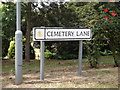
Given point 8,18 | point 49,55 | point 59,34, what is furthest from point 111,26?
point 49,55

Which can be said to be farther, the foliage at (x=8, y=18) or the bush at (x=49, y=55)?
the bush at (x=49, y=55)

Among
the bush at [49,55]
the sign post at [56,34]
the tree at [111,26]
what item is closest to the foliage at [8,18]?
the bush at [49,55]

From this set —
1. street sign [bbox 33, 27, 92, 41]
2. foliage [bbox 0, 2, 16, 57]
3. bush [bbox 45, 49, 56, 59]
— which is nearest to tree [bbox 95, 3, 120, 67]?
street sign [bbox 33, 27, 92, 41]

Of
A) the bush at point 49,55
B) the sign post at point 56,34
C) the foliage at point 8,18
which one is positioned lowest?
the bush at point 49,55

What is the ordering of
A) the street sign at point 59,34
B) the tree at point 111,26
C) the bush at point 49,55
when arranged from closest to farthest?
the street sign at point 59,34
the tree at point 111,26
the bush at point 49,55

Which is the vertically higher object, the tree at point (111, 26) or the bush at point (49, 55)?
the tree at point (111, 26)

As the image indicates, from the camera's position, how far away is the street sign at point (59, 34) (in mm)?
5363

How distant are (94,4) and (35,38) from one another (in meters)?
3.48

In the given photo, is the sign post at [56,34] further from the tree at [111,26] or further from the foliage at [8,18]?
the foliage at [8,18]

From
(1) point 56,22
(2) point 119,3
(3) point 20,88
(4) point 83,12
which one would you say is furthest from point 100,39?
(1) point 56,22

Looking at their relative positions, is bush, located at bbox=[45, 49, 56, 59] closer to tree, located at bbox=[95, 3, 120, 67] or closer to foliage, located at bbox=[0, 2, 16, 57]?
foliage, located at bbox=[0, 2, 16, 57]

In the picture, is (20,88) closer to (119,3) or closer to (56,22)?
(119,3)

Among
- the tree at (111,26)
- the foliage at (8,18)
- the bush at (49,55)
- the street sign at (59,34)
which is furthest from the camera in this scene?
the bush at (49,55)

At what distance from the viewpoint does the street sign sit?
5.36 metres
